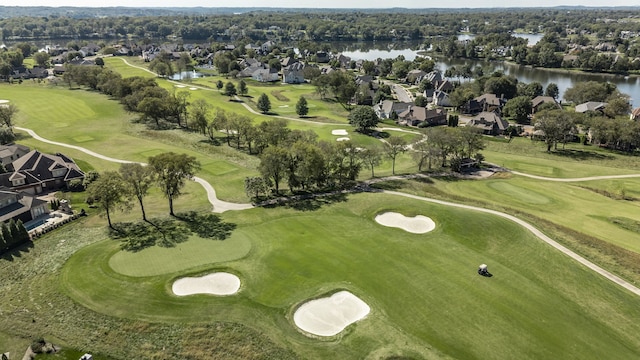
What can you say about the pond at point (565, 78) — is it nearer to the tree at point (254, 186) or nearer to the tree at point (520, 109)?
the tree at point (520, 109)

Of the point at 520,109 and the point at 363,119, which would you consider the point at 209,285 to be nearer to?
the point at 363,119

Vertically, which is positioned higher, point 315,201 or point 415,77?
point 415,77

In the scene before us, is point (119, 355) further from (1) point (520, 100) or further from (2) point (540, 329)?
(1) point (520, 100)

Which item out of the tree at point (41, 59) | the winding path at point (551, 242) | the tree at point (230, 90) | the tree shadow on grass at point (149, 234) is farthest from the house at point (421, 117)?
the tree at point (41, 59)

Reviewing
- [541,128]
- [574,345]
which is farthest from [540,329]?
[541,128]

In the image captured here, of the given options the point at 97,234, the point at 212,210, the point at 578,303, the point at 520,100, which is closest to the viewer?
the point at 578,303

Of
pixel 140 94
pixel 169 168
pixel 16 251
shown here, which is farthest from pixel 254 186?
pixel 140 94
